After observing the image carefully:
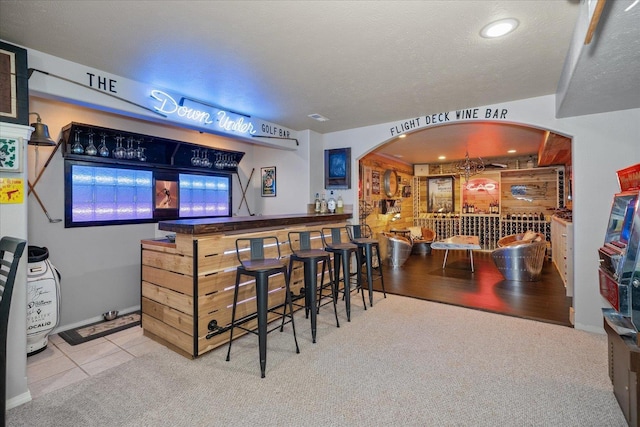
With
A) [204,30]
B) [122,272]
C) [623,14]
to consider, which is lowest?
[122,272]

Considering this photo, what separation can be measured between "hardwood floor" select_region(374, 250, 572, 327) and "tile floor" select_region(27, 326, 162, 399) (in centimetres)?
328

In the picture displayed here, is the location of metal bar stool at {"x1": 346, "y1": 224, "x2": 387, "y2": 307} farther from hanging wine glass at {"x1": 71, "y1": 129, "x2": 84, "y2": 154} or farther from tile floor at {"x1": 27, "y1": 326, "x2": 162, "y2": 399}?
hanging wine glass at {"x1": 71, "y1": 129, "x2": 84, "y2": 154}

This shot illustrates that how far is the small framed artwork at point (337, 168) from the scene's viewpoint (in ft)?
16.2

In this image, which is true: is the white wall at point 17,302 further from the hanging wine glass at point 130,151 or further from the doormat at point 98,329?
the hanging wine glass at point 130,151

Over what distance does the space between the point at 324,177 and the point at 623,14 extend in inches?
157

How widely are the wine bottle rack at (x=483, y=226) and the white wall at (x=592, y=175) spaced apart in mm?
5133

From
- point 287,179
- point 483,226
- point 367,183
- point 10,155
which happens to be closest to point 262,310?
point 10,155

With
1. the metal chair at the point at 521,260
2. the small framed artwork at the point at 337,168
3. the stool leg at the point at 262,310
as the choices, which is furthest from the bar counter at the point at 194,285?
the metal chair at the point at 521,260

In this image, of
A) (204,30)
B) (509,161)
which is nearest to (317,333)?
(204,30)

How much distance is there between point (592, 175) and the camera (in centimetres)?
312

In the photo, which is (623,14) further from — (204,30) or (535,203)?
(535,203)

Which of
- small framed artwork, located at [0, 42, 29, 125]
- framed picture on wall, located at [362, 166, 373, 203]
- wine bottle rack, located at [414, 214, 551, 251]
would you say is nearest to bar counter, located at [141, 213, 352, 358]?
small framed artwork, located at [0, 42, 29, 125]

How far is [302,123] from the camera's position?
4.57 meters

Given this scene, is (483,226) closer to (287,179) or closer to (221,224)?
(287,179)
